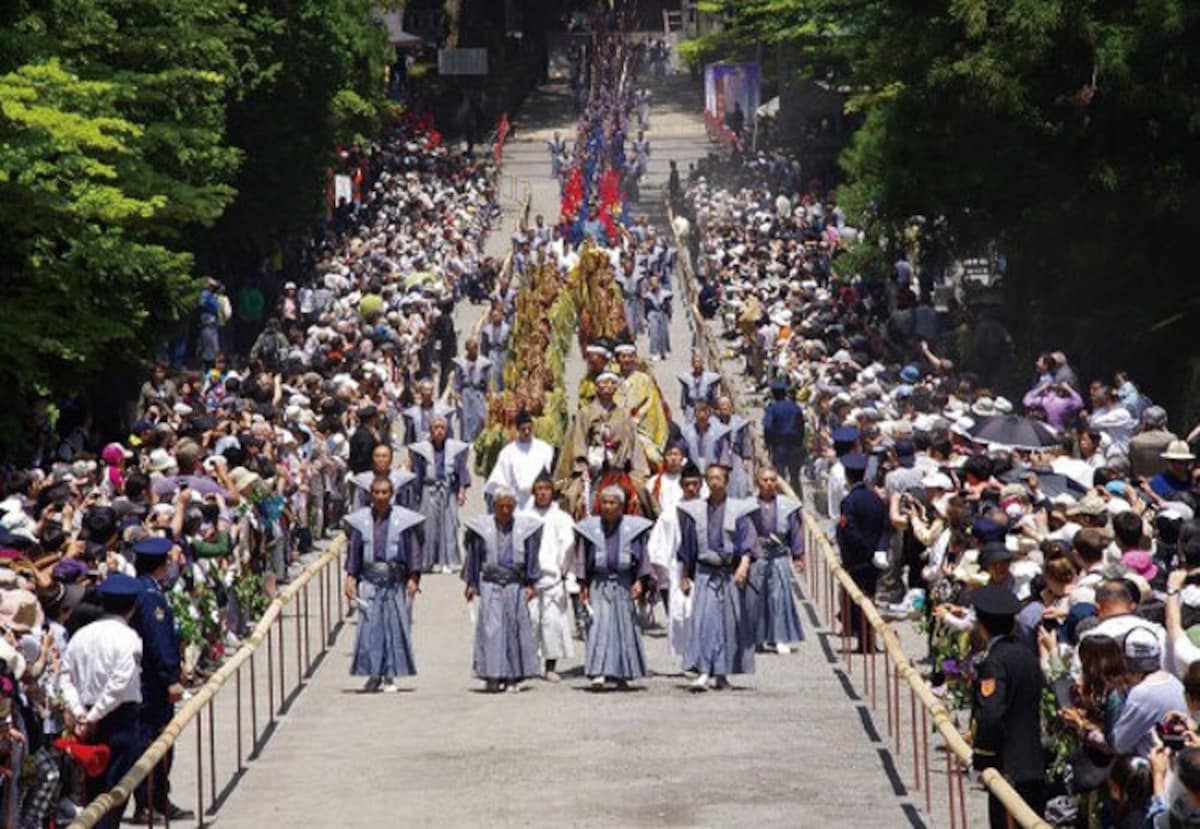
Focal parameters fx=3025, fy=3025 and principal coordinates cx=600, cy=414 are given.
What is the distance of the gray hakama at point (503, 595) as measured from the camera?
21.9 meters

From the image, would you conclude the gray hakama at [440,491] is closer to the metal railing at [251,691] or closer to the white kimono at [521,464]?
the metal railing at [251,691]

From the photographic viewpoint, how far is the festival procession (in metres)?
15.6

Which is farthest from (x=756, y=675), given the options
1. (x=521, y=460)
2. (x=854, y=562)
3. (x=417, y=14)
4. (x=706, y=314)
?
(x=417, y=14)

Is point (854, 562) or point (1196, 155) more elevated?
point (1196, 155)

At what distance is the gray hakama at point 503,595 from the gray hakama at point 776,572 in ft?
7.40

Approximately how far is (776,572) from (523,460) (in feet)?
14.8

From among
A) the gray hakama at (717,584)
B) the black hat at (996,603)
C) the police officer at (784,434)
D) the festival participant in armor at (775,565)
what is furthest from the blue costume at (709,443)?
the black hat at (996,603)

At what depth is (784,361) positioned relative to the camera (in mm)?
38969

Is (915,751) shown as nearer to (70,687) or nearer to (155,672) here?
(155,672)

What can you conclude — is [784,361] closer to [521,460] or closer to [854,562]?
[521,460]

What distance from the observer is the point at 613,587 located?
21953mm

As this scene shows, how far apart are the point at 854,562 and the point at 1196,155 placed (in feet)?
43.7

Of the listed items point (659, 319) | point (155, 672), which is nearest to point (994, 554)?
point (155, 672)

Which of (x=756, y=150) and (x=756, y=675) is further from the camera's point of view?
(x=756, y=150)
